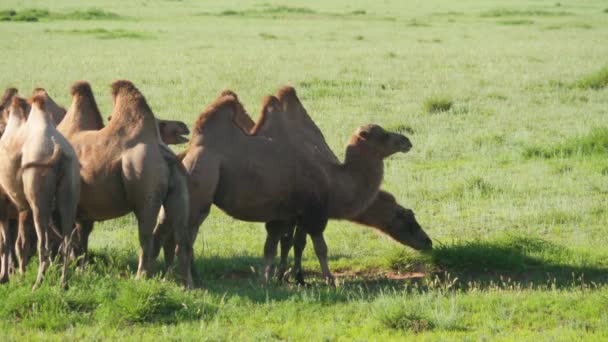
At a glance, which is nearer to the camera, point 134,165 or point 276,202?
point 134,165

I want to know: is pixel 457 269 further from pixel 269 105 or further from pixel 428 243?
pixel 269 105

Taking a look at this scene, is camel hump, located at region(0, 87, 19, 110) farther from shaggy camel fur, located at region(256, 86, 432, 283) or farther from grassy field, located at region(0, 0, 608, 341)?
shaggy camel fur, located at region(256, 86, 432, 283)

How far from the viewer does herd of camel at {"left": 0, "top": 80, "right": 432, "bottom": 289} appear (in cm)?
838

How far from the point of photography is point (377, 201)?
36.0 ft

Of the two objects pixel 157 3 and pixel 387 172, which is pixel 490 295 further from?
pixel 157 3

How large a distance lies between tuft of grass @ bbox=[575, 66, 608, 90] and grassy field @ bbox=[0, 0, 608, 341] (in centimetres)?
7

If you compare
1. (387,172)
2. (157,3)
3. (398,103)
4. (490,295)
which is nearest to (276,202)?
(490,295)

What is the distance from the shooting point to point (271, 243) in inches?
400

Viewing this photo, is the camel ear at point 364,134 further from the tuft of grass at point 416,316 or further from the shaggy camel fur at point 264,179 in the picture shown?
the tuft of grass at point 416,316

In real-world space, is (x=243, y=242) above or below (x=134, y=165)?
below

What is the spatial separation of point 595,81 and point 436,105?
4.96 m

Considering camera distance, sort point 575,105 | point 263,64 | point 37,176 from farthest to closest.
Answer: point 263,64 → point 575,105 → point 37,176

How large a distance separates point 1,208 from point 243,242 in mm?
3206

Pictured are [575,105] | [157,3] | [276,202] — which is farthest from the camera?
[157,3]
